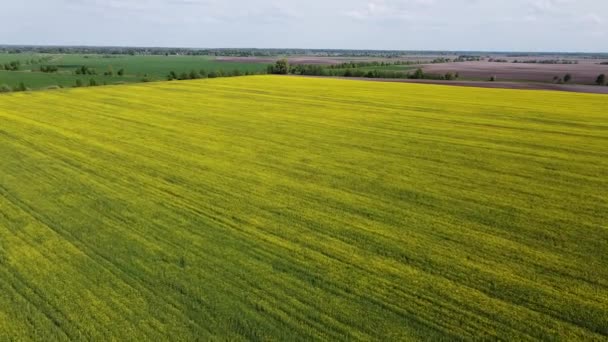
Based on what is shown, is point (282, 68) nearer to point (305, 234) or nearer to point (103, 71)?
point (103, 71)

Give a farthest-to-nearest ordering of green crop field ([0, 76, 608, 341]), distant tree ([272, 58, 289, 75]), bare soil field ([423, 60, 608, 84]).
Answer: distant tree ([272, 58, 289, 75]), bare soil field ([423, 60, 608, 84]), green crop field ([0, 76, 608, 341])

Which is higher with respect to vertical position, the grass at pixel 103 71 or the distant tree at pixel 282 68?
the distant tree at pixel 282 68

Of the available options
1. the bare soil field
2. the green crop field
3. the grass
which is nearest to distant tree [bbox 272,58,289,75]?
the grass

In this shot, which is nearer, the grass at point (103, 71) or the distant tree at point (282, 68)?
the grass at point (103, 71)

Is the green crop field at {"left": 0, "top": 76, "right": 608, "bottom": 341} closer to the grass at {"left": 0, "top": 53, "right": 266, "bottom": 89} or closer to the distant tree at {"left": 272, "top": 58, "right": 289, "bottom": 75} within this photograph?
the grass at {"left": 0, "top": 53, "right": 266, "bottom": 89}

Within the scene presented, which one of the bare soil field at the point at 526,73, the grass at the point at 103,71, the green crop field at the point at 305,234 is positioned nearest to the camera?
the green crop field at the point at 305,234

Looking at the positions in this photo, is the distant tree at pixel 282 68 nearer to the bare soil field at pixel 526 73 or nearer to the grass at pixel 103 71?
the grass at pixel 103 71

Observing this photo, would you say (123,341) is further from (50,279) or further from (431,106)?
(431,106)

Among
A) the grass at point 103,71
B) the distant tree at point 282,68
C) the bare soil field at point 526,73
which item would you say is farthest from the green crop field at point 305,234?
the distant tree at point 282,68

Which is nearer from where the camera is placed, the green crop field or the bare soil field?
the green crop field
